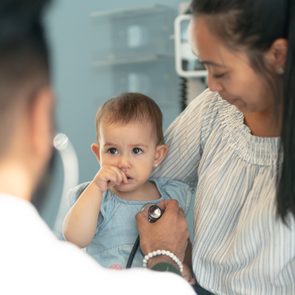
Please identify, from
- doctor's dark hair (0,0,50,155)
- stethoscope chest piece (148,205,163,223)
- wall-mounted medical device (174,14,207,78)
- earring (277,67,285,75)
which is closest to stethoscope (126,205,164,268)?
stethoscope chest piece (148,205,163,223)

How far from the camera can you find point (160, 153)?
1276 mm

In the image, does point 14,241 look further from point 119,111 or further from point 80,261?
point 119,111

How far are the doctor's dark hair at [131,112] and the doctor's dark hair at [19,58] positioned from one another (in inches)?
31.1

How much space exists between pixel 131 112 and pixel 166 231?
0.27 m

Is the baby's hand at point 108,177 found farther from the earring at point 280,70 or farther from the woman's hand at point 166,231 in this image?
the earring at point 280,70

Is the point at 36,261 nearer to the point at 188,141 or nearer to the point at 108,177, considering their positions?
the point at 108,177

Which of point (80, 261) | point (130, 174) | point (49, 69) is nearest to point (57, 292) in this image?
point (80, 261)

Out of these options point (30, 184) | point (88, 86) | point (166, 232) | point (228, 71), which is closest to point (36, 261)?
point (30, 184)

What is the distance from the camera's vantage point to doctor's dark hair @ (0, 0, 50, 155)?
0.39 m

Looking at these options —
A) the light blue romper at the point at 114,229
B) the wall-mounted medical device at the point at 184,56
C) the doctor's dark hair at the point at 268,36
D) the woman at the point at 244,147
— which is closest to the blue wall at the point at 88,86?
the wall-mounted medical device at the point at 184,56

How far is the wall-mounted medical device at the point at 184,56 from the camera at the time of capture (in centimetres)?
218

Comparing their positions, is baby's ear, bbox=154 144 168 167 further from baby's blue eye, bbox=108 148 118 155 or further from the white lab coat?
the white lab coat

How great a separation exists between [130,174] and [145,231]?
127mm

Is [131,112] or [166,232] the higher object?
[131,112]
